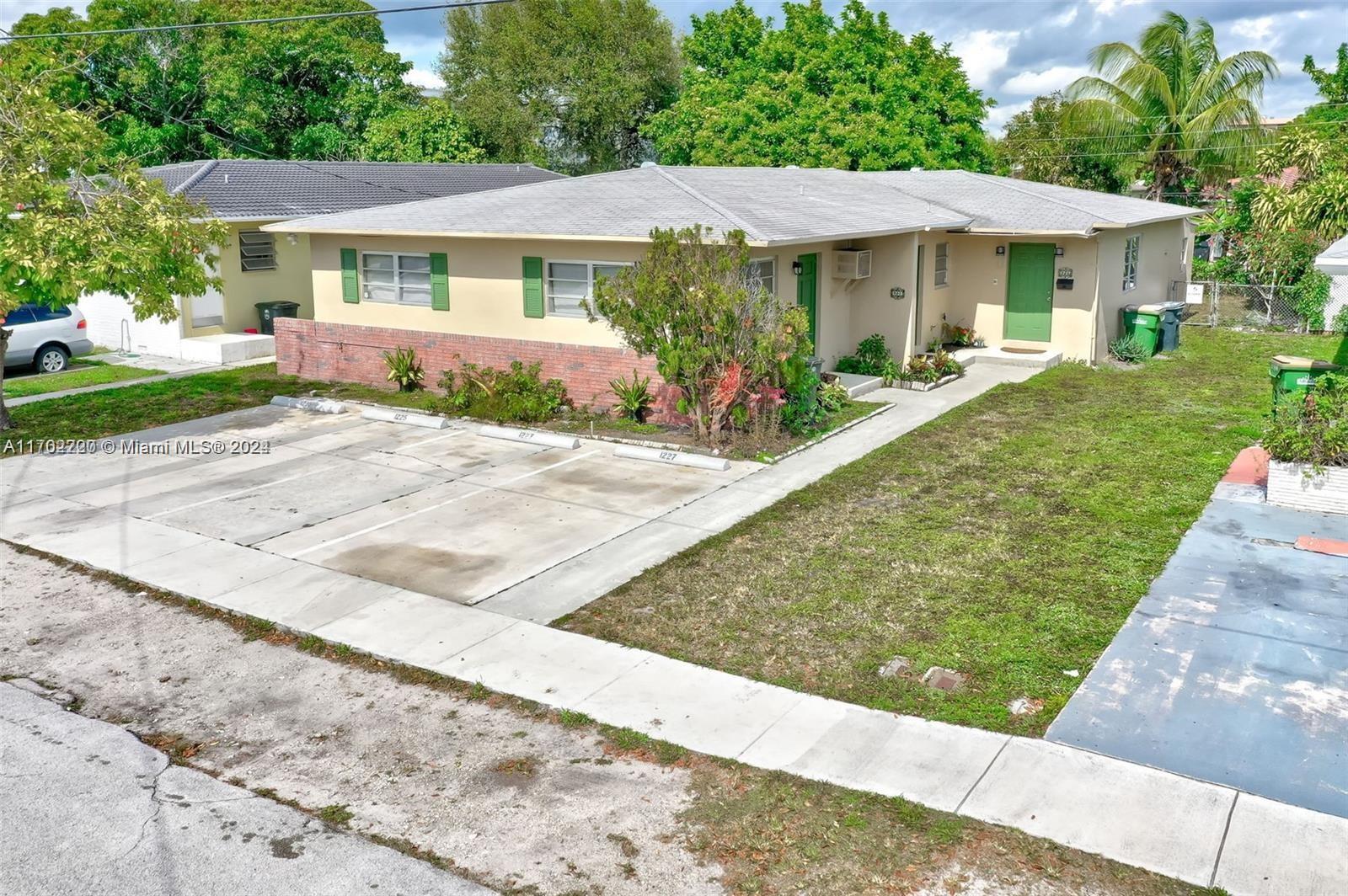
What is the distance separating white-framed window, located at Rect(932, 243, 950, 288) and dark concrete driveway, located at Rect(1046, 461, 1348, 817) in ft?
38.1

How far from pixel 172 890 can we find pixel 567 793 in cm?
213

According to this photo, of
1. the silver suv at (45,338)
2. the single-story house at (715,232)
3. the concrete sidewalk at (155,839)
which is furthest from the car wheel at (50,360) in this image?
the concrete sidewalk at (155,839)

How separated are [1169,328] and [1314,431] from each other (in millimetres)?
11469

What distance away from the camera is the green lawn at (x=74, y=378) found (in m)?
19.3

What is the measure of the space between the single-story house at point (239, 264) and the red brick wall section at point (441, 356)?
6.80ft

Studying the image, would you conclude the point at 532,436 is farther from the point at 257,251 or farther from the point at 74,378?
the point at 257,251

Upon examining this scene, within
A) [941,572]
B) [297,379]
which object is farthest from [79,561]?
[297,379]

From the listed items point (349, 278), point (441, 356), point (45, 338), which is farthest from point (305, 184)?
point (441, 356)

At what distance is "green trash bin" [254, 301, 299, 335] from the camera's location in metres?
23.4

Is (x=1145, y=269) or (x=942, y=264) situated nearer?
(x=942, y=264)

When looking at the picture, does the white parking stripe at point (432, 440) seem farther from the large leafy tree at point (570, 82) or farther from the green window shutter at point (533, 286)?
the large leafy tree at point (570, 82)

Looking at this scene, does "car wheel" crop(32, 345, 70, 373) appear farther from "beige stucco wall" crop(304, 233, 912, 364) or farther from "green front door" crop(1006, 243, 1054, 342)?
"green front door" crop(1006, 243, 1054, 342)

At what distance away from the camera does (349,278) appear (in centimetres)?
1952

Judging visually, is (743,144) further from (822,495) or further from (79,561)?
Result: (79,561)
